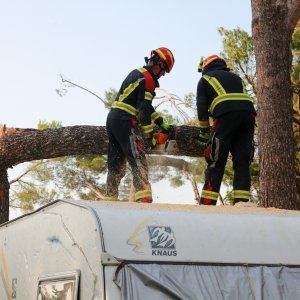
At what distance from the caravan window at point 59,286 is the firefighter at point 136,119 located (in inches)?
132

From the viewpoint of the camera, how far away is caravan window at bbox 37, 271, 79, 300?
12.2 ft

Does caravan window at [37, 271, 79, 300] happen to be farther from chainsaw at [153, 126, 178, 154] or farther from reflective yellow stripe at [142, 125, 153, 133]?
chainsaw at [153, 126, 178, 154]

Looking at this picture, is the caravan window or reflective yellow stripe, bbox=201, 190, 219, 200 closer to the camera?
the caravan window

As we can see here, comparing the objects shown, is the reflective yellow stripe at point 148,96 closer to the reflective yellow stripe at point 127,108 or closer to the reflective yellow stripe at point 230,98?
the reflective yellow stripe at point 127,108

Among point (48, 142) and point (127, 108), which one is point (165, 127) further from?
point (48, 142)

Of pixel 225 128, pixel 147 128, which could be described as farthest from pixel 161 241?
pixel 147 128

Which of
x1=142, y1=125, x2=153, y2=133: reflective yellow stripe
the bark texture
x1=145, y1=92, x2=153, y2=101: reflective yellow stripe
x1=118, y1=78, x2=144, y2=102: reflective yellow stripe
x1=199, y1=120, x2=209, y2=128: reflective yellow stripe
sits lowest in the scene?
the bark texture

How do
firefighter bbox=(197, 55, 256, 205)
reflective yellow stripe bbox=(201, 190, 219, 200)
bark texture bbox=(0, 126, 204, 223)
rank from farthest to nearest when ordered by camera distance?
bark texture bbox=(0, 126, 204, 223)
firefighter bbox=(197, 55, 256, 205)
reflective yellow stripe bbox=(201, 190, 219, 200)

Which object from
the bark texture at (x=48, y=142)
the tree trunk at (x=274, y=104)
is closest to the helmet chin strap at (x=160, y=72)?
the tree trunk at (x=274, y=104)

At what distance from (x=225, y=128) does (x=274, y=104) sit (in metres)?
2.23

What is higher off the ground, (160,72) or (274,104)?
(160,72)

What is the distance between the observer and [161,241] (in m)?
3.79

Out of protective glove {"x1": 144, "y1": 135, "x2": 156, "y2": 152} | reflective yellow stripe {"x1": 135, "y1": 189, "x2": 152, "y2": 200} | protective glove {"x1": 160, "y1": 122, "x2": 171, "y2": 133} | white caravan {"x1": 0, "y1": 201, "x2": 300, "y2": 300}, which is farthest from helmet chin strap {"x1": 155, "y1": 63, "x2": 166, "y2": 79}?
white caravan {"x1": 0, "y1": 201, "x2": 300, "y2": 300}

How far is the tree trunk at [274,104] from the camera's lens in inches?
348
